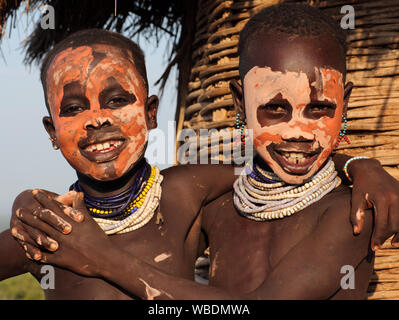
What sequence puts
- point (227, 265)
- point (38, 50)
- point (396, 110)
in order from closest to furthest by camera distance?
point (227, 265) < point (396, 110) < point (38, 50)

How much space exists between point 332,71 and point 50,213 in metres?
1.26

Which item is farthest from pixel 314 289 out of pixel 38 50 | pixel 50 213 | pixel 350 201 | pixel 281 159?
pixel 38 50

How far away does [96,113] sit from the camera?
2.51 metres

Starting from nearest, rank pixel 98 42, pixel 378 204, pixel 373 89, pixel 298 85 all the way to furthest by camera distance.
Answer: pixel 378 204
pixel 298 85
pixel 98 42
pixel 373 89

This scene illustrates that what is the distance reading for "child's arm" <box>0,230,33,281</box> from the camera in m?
2.56

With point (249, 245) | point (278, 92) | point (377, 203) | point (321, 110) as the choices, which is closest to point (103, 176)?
point (249, 245)

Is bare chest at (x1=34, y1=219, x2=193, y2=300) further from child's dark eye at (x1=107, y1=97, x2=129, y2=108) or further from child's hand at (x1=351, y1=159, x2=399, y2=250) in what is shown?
child's hand at (x1=351, y1=159, x2=399, y2=250)

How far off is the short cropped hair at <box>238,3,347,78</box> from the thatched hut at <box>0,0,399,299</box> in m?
1.02

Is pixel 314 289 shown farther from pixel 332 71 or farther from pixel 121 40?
pixel 121 40

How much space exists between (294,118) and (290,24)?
0.40 metres

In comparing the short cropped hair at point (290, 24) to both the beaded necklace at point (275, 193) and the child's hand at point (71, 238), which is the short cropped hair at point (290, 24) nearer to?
the beaded necklace at point (275, 193)

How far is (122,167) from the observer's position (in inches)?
101

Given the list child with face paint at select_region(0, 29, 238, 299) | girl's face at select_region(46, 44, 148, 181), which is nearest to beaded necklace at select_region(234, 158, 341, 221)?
child with face paint at select_region(0, 29, 238, 299)

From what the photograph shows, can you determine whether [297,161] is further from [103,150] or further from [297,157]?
[103,150]
